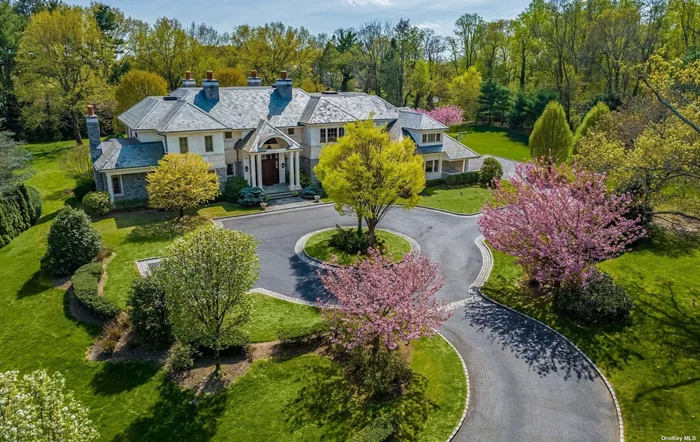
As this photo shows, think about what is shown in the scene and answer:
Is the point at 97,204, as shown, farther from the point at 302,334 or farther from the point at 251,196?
the point at 302,334

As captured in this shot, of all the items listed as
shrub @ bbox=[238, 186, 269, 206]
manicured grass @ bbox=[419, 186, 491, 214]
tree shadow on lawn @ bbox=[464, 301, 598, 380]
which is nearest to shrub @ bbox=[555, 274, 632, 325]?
tree shadow on lawn @ bbox=[464, 301, 598, 380]

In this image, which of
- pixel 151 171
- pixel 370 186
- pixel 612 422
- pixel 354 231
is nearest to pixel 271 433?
pixel 612 422

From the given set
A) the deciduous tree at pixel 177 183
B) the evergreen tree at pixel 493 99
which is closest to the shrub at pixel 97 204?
the deciduous tree at pixel 177 183

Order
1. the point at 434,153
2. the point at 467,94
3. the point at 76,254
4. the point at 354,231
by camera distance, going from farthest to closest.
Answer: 1. the point at 467,94
2. the point at 434,153
3. the point at 354,231
4. the point at 76,254

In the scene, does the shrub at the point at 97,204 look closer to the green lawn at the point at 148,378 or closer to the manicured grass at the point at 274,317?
the green lawn at the point at 148,378

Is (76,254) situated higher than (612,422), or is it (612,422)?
(76,254)

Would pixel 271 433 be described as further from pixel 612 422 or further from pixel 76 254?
pixel 76 254

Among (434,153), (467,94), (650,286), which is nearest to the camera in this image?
(650,286)

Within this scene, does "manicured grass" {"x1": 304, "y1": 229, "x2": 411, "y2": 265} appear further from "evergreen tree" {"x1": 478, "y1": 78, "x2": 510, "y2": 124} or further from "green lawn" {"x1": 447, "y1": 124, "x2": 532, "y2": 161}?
"evergreen tree" {"x1": 478, "y1": 78, "x2": 510, "y2": 124}
